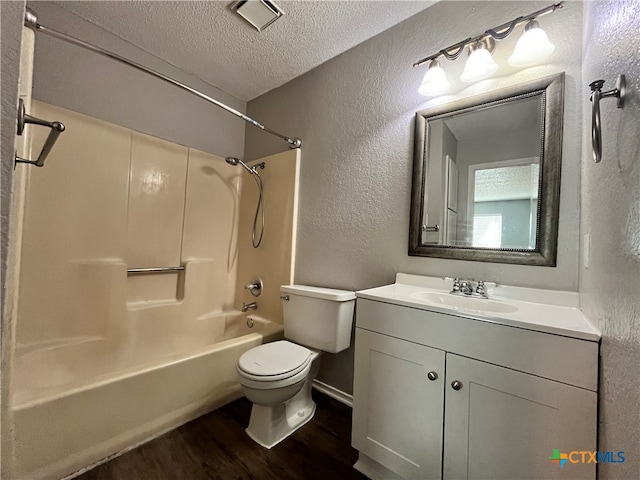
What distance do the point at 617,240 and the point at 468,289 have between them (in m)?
0.62

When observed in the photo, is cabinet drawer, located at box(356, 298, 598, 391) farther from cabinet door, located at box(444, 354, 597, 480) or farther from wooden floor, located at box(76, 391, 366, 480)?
wooden floor, located at box(76, 391, 366, 480)

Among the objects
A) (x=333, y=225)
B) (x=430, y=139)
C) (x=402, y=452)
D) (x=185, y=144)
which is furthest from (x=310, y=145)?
(x=402, y=452)

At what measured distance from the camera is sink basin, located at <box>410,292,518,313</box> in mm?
1097

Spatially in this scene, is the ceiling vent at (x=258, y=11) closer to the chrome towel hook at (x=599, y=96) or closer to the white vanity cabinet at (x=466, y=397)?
the chrome towel hook at (x=599, y=96)

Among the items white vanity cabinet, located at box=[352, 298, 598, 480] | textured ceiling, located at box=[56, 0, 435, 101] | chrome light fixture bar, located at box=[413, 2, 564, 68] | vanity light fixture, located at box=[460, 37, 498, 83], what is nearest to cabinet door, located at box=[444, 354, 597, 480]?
white vanity cabinet, located at box=[352, 298, 598, 480]

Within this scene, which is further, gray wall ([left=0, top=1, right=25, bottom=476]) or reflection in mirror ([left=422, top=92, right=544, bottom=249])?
reflection in mirror ([left=422, top=92, right=544, bottom=249])

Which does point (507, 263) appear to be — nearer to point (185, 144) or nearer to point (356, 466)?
point (356, 466)

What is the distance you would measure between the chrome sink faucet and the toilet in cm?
55

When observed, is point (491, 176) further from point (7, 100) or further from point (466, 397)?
point (7, 100)

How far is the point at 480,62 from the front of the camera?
123 centimetres

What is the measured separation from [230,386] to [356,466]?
86cm

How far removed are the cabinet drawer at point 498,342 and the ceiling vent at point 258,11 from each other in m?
1.76

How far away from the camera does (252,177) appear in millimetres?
2414

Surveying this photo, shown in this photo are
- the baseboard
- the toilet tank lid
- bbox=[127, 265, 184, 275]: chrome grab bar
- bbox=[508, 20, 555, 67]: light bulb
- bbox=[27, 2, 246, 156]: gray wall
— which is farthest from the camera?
bbox=[127, 265, 184, 275]: chrome grab bar
